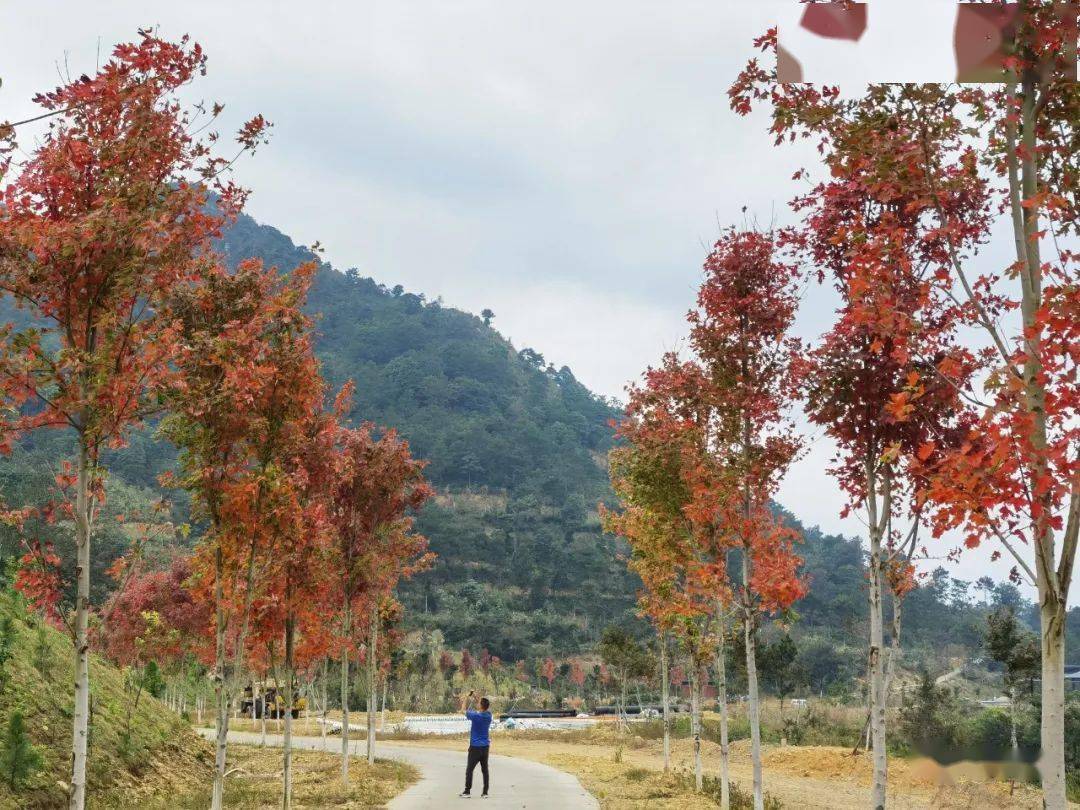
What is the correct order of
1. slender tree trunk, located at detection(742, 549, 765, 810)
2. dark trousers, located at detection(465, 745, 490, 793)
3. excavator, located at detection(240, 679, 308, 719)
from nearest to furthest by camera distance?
slender tree trunk, located at detection(742, 549, 765, 810)
dark trousers, located at detection(465, 745, 490, 793)
excavator, located at detection(240, 679, 308, 719)

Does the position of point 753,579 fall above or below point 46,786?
above

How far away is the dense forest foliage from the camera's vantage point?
287 feet

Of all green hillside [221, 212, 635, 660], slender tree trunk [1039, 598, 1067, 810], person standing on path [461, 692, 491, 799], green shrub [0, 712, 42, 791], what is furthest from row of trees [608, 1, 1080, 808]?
green hillside [221, 212, 635, 660]

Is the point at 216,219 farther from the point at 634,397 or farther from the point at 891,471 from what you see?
the point at 634,397

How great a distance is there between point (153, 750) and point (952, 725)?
84.2ft

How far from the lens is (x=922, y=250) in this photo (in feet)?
33.3

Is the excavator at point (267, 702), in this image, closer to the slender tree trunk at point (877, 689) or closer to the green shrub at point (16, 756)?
the green shrub at point (16, 756)

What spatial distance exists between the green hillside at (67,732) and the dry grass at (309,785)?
0.74 meters

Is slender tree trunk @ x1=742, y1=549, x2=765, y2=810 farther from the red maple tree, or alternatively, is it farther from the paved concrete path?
the red maple tree

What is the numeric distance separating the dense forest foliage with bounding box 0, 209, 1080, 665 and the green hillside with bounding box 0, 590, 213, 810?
3452 centimetres

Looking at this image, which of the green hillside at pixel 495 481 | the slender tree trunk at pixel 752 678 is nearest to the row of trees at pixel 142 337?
the slender tree trunk at pixel 752 678

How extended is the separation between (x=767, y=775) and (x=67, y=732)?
751 inches

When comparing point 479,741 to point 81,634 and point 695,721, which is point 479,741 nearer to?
point 695,721

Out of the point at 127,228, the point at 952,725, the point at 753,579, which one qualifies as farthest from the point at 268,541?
the point at 952,725
